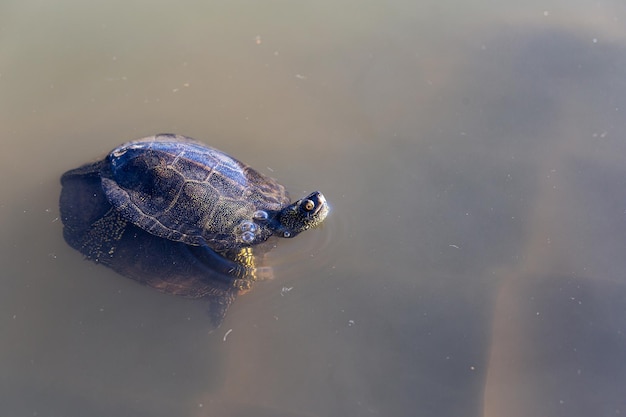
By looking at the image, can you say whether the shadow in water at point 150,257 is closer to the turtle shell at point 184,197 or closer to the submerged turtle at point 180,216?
the submerged turtle at point 180,216

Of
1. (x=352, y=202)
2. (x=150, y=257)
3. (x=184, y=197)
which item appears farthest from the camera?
(x=352, y=202)

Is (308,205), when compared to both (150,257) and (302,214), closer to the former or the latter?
(302,214)

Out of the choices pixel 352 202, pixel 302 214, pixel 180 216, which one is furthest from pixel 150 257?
pixel 352 202

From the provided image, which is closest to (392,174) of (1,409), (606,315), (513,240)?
(513,240)

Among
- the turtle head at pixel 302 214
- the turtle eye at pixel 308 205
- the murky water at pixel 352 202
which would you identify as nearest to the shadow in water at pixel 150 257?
the murky water at pixel 352 202

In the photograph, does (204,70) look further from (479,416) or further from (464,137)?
(479,416)

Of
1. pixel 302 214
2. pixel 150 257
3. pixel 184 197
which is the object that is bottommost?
pixel 150 257
